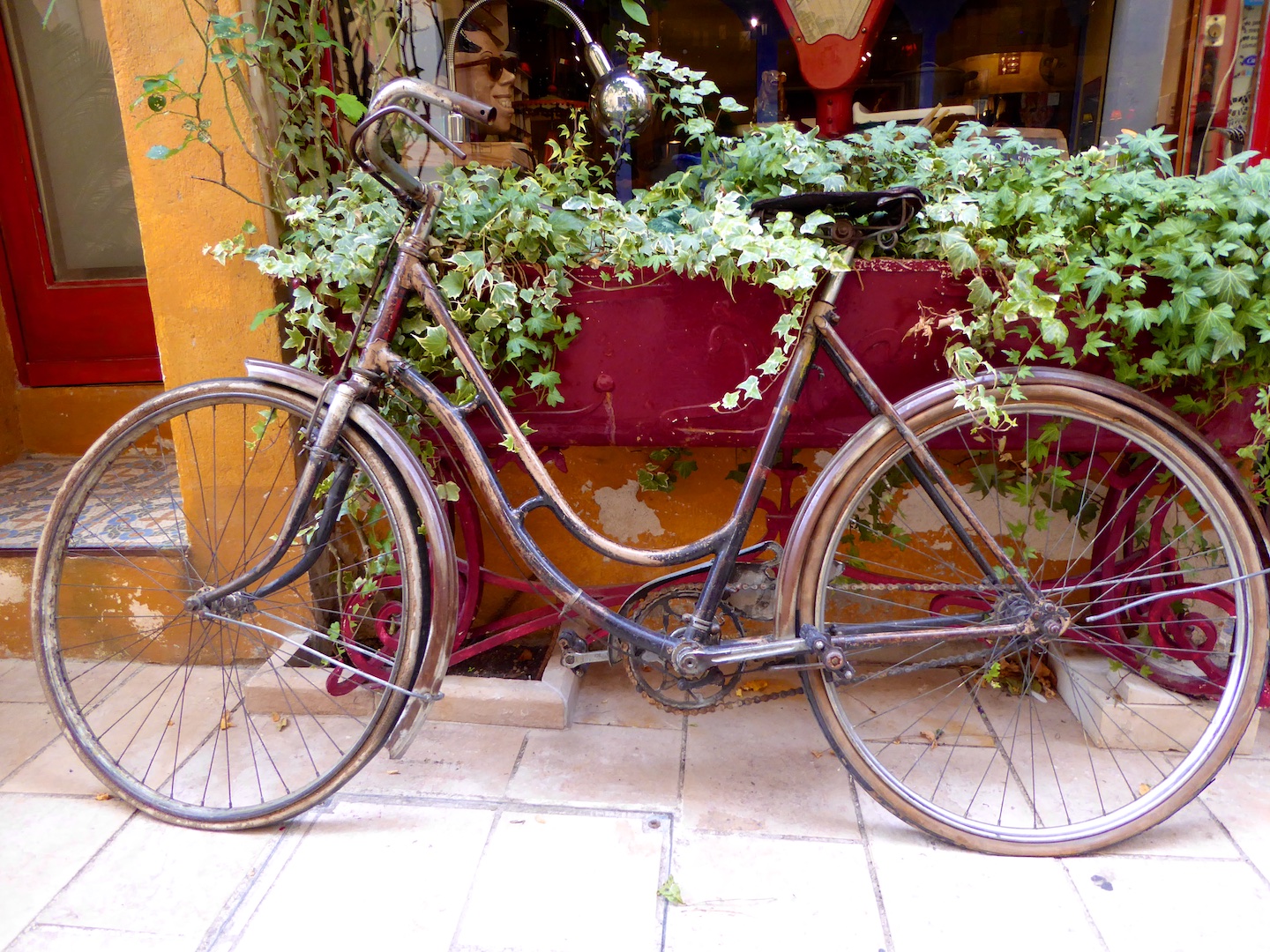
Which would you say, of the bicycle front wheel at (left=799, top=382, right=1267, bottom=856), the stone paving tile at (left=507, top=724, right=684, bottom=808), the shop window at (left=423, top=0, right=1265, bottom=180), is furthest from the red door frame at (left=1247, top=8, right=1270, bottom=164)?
the stone paving tile at (left=507, top=724, right=684, bottom=808)

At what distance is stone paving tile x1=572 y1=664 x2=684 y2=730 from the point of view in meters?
2.50

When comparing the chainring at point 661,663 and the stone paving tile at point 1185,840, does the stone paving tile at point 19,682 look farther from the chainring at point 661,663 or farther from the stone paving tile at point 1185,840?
the stone paving tile at point 1185,840

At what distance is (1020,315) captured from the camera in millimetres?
1954

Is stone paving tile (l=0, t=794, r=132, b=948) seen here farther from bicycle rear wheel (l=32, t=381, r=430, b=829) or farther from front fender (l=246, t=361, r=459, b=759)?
front fender (l=246, t=361, r=459, b=759)

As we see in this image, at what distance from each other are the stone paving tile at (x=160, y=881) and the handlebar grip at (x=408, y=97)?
5.31ft

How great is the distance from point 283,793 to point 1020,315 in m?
2.20

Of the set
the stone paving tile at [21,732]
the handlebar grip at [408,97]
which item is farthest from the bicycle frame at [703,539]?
the stone paving tile at [21,732]

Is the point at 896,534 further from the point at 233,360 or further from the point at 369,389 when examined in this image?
the point at 233,360

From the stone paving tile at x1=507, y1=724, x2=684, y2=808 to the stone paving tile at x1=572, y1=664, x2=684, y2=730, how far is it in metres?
0.04

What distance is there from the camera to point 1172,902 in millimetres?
1821

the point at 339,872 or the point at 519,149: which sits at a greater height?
the point at 519,149

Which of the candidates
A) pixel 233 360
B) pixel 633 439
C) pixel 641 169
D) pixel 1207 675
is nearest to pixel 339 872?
pixel 633 439

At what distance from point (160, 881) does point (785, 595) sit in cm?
157

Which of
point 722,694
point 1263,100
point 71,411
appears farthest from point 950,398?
point 71,411
